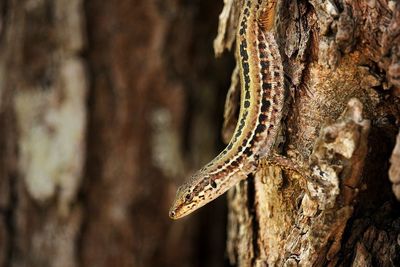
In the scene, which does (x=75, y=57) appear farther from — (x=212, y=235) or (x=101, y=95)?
(x=212, y=235)

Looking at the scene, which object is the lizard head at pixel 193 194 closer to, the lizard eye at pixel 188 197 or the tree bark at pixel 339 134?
the lizard eye at pixel 188 197

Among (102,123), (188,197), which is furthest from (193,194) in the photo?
(102,123)

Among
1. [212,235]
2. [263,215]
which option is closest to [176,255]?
[212,235]

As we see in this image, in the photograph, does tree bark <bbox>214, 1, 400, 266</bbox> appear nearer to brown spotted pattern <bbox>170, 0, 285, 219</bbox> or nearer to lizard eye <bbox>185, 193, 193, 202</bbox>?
brown spotted pattern <bbox>170, 0, 285, 219</bbox>

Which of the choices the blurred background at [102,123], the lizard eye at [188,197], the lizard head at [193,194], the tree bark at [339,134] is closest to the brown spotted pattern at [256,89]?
the tree bark at [339,134]

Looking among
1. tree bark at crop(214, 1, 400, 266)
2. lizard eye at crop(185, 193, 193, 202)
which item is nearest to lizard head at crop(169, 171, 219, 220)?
lizard eye at crop(185, 193, 193, 202)

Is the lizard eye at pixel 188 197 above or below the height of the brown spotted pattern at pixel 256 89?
below
